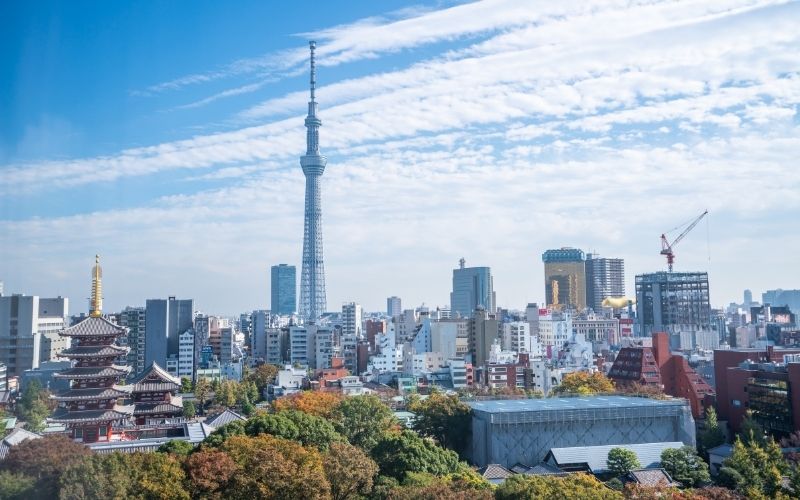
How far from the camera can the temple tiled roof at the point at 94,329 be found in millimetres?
17141

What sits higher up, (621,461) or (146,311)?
(146,311)

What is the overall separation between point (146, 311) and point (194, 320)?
2442mm

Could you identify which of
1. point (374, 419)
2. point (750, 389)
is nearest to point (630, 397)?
point (750, 389)

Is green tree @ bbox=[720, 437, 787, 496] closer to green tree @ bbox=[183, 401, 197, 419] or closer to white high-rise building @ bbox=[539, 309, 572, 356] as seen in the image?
green tree @ bbox=[183, 401, 197, 419]

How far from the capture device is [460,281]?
79062mm

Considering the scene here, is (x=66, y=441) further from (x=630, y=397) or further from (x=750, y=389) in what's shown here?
(x=750, y=389)

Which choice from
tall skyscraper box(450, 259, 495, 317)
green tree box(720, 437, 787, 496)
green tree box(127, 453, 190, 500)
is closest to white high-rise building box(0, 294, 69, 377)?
green tree box(127, 453, 190, 500)

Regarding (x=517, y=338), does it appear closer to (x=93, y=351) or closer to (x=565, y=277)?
(x=93, y=351)

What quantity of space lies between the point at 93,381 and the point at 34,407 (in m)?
5.54

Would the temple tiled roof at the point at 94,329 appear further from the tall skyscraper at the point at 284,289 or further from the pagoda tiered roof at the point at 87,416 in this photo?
the tall skyscraper at the point at 284,289

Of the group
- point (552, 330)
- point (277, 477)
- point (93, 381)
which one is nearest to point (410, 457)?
point (277, 477)

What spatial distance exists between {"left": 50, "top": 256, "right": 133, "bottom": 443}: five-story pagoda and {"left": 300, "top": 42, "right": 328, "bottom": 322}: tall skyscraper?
45232 millimetres

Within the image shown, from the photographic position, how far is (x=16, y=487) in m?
10.1

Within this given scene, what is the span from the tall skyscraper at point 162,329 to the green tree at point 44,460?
2140 centimetres
